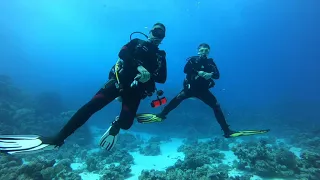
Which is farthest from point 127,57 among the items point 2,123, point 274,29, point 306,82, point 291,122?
point 306,82

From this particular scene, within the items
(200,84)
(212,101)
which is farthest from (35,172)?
(212,101)

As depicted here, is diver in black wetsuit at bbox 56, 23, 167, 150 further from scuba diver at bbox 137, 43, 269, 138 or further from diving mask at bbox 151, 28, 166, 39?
scuba diver at bbox 137, 43, 269, 138

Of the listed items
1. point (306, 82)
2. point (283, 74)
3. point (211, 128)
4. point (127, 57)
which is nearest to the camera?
point (127, 57)

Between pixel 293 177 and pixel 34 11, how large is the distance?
152 metres

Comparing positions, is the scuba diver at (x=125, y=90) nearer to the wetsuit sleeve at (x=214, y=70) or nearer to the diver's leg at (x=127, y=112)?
the diver's leg at (x=127, y=112)

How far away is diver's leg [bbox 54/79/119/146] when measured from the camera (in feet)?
15.7

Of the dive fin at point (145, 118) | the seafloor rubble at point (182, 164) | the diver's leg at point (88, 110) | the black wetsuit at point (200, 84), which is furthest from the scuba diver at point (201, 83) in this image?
the diver's leg at point (88, 110)

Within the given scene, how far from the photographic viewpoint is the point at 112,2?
3410 inches

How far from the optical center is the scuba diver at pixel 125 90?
466cm

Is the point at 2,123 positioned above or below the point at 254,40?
below

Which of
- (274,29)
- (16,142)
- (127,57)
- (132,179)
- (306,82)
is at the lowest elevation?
(132,179)

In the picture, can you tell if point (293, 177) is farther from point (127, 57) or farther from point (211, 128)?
point (211, 128)

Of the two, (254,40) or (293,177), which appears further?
(254,40)

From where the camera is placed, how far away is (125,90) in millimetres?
5199
